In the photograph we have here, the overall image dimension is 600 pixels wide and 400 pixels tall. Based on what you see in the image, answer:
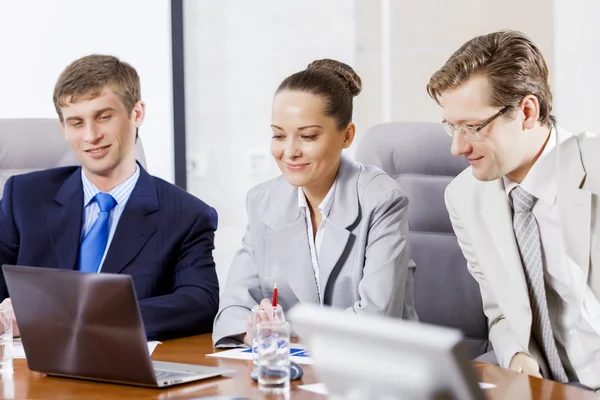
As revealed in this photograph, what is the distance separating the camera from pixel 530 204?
2.01m

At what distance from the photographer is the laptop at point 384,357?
0.82 metres

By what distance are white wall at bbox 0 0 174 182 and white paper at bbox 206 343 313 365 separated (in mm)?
2271

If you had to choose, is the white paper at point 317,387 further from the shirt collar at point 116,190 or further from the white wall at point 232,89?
the white wall at point 232,89

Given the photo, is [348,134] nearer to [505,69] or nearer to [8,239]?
[505,69]

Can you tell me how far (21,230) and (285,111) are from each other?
751 millimetres

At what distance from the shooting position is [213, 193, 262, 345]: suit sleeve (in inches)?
76.4

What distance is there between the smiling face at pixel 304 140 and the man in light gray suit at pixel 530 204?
0.95 feet

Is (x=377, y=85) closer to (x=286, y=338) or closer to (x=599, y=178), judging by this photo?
(x=599, y=178)

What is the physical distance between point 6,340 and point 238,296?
593mm

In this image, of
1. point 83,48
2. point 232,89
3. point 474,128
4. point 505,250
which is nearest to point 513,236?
point 505,250

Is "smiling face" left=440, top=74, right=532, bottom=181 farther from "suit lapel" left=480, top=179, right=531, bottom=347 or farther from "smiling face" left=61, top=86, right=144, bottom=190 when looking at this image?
"smiling face" left=61, top=86, right=144, bottom=190

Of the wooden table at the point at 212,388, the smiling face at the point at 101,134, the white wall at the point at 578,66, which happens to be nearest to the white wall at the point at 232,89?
the white wall at the point at 578,66

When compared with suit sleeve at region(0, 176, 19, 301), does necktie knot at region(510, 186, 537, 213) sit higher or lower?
higher

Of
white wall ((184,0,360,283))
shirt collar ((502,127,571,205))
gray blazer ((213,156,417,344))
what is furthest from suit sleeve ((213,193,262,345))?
white wall ((184,0,360,283))
